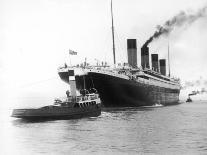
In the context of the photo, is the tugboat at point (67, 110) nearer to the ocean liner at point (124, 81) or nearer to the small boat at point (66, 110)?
the small boat at point (66, 110)

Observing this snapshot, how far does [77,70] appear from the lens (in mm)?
59875

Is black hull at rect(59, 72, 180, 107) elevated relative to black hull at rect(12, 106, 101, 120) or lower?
elevated

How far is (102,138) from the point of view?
91.0 ft

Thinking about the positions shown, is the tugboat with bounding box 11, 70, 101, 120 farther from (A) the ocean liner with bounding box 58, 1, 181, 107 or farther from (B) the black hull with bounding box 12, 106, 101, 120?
(A) the ocean liner with bounding box 58, 1, 181, 107

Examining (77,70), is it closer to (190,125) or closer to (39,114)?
(39,114)

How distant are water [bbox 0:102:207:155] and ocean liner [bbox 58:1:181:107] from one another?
2324 cm

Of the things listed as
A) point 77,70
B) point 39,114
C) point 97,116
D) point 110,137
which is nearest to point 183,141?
point 110,137

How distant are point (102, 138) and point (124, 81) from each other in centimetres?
3577

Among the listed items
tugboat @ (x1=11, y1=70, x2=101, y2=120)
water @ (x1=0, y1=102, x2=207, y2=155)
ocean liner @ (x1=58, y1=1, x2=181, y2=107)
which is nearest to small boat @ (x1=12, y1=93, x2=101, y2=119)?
tugboat @ (x1=11, y1=70, x2=101, y2=120)

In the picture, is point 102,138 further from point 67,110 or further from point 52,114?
point 67,110

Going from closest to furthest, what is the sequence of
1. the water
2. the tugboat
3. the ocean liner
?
the water, the tugboat, the ocean liner

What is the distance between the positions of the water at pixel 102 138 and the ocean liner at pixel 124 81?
23241 millimetres

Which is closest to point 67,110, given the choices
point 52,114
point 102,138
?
point 52,114

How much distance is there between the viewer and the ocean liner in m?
60.7
